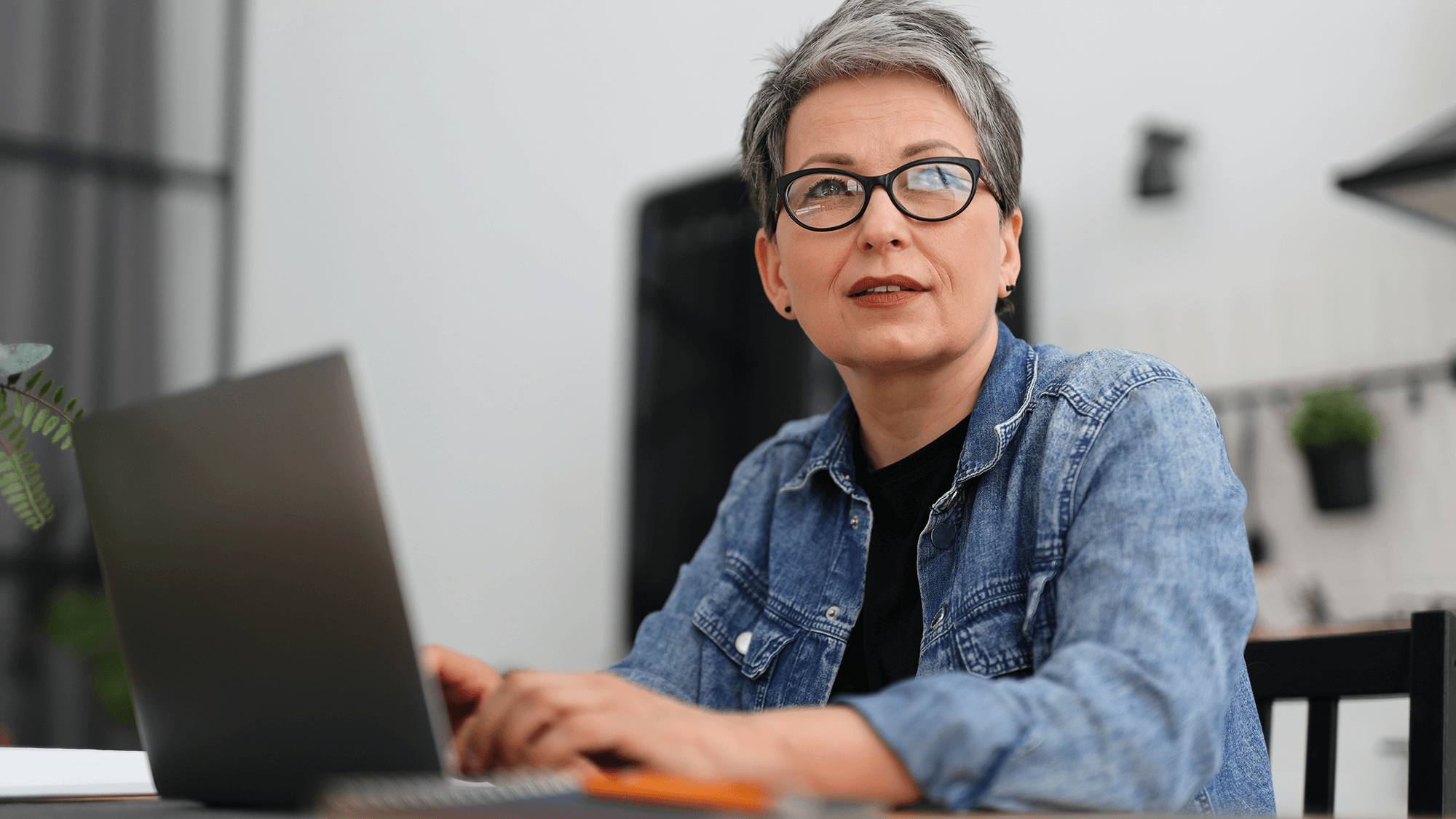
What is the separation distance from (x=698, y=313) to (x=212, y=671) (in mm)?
2598

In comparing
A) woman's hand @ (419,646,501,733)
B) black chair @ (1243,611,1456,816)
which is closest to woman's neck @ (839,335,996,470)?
black chair @ (1243,611,1456,816)

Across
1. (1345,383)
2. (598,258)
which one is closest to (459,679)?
(1345,383)

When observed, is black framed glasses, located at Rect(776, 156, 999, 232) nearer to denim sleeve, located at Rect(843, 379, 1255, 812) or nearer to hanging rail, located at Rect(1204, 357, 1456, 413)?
denim sleeve, located at Rect(843, 379, 1255, 812)

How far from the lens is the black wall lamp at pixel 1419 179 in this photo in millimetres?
1893

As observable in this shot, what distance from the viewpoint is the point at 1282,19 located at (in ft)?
9.14

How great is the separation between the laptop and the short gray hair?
2.30 feet

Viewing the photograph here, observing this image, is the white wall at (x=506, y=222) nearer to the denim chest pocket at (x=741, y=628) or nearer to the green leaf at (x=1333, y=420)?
the green leaf at (x=1333, y=420)

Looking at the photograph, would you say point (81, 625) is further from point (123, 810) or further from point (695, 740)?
point (695, 740)

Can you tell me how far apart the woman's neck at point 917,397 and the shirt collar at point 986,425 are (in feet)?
0.07

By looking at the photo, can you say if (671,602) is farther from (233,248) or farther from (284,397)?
(233,248)

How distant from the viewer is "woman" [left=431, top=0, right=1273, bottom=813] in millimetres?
632

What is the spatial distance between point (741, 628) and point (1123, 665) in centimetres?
56

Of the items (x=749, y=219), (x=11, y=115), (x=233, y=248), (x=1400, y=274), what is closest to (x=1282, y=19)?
(x=1400, y=274)

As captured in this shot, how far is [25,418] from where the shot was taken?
933 mm
